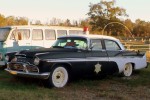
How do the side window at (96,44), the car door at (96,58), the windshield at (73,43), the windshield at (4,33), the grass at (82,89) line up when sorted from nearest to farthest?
the grass at (82,89), the car door at (96,58), the windshield at (73,43), the side window at (96,44), the windshield at (4,33)

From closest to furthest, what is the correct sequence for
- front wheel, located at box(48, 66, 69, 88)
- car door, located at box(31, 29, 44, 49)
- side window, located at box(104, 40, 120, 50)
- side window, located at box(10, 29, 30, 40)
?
front wheel, located at box(48, 66, 69, 88) < side window, located at box(104, 40, 120, 50) < side window, located at box(10, 29, 30, 40) < car door, located at box(31, 29, 44, 49)

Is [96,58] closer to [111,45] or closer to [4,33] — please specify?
[111,45]

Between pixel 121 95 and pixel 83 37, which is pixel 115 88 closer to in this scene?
pixel 121 95

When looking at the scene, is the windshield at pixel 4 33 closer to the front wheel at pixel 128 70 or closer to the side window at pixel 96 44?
the side window at pixel 96 44

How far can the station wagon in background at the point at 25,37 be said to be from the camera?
13524 mm

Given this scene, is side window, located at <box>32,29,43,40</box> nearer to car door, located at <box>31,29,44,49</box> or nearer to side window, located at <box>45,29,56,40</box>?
car door, located at <box>31,29,44,49</box>

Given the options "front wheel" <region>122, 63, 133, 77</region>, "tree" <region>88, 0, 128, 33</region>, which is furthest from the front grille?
"tree" <region>88, 0, 128, 33</region>

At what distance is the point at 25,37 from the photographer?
1438 centimetres

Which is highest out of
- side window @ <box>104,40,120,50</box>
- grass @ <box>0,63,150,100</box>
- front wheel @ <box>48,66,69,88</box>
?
side window @ <box>104,40,120,50</box>

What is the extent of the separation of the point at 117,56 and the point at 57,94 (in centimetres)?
337

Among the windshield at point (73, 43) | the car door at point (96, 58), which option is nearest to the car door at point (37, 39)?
the windshield at point (73, 43)

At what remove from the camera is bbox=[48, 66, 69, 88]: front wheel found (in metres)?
8.99

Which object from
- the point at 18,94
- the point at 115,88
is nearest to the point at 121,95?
the point at 115,88

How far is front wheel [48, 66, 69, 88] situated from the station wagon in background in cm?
385
